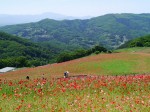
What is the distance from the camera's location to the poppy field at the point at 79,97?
9.32 metres

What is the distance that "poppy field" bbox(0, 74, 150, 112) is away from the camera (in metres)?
9.32

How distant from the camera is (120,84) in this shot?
1383 cm

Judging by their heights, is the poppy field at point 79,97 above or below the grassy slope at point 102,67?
above

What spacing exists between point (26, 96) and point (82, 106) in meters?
3.56

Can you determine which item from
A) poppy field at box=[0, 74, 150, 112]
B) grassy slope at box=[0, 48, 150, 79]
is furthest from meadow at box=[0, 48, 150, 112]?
grassy slope at box=[0, 48, 150, 79]

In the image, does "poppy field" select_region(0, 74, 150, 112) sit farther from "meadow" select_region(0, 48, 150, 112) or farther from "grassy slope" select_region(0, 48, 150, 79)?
"grassy slope" select_region(0, 48, 150, 79)

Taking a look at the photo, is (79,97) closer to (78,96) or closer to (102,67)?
(78,96)

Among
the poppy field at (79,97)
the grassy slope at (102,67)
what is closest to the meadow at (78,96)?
the poppy field at (79,97)

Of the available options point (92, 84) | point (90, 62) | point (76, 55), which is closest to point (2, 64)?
point (76, 55)

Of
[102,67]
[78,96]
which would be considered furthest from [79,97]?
[102,67]

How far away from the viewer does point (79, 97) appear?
436 inches

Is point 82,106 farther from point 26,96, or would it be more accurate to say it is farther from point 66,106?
point 26,96

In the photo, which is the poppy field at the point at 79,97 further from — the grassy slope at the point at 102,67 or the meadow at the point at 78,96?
the grassy slope at the point at 102,67

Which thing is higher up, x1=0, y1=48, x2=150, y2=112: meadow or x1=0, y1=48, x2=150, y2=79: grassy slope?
x1=0, y1=48, x2=150, y2=112: meadow
